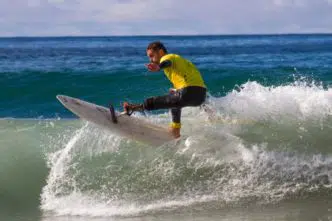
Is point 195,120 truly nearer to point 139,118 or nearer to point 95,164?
point 139,118

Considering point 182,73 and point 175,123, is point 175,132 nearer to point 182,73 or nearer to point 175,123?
point 175,123

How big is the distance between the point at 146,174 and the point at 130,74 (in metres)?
13.8

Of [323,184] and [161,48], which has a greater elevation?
[161,48]

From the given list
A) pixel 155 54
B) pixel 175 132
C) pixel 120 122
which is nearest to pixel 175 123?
pixel 175 132

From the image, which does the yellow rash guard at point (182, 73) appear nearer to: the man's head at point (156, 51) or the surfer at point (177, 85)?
the surfer at point (177, 85)

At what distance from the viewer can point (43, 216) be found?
254 inches

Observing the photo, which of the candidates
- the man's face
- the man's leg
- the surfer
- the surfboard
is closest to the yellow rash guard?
the surfer

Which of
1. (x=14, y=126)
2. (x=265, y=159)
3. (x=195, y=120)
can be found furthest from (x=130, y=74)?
(x=265, y=159)

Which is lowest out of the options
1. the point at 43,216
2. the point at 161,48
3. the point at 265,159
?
the point at 43,216

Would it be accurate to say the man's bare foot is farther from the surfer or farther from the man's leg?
the surfer

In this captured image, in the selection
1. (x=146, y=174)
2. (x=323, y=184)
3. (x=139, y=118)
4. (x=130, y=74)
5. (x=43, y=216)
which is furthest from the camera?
(x=130, y=74)

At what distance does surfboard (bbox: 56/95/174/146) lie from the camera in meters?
7.56

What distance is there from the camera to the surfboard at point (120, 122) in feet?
24.8

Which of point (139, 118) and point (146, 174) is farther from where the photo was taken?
point (139, 118)
